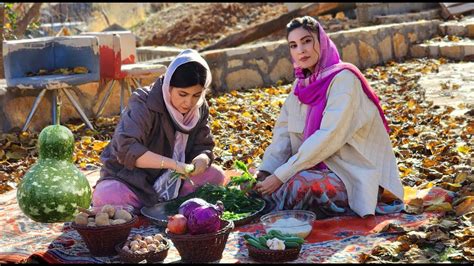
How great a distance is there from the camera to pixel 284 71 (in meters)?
10.9

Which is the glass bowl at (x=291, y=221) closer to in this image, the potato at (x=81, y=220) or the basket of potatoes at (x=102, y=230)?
the basket of potatoes at (x=102, y=230)

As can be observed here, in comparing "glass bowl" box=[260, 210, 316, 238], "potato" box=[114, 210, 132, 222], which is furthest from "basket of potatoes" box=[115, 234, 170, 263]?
"glass bowl" box=[260, 210, 316, 238]

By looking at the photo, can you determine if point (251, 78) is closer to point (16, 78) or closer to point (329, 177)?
point (16, 78)

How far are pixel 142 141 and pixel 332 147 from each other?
1.19 meters

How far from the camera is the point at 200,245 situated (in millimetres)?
4234

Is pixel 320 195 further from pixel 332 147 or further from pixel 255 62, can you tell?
pixel 255 62

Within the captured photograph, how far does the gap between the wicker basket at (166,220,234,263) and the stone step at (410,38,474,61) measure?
8.11m

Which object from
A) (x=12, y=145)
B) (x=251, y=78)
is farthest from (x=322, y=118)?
(x=251, y=78)

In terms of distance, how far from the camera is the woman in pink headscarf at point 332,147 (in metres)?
5.16

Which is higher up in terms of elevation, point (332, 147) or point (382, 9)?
point (382, 9)

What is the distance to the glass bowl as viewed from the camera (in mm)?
4703

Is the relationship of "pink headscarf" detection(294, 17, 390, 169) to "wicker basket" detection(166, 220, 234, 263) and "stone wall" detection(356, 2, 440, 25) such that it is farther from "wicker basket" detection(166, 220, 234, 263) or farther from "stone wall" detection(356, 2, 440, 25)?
"stone wall" detection(356, 2, 440, 25)

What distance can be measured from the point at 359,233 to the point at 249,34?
899 centimetres

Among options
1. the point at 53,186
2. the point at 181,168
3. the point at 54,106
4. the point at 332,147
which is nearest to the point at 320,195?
the point at 332,147
